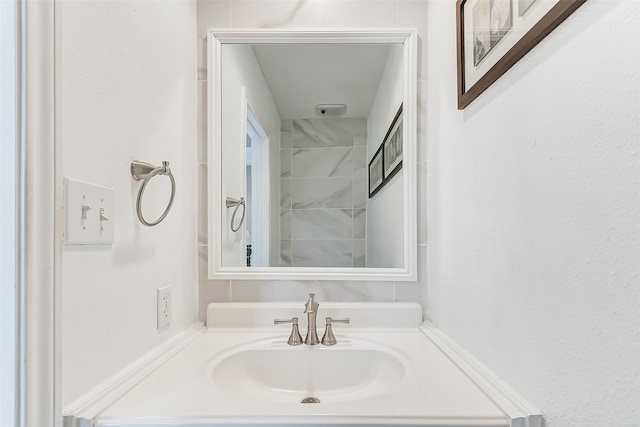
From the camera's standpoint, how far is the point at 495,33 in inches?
28.5

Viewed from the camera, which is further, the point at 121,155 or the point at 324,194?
the point at 324,194

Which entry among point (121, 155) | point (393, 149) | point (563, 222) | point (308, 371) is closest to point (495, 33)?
point (563, 222)

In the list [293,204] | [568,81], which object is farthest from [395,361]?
[568,81]

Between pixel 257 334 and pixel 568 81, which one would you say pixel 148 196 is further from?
pixel 568 81

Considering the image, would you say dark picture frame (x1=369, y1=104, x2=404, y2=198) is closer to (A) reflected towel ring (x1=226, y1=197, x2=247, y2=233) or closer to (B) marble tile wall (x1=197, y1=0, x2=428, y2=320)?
(B) marble tile wall (x1=197, y1=0, x2=428, y2=320)

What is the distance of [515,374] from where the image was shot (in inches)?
25.9

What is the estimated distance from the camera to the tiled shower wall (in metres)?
1.22

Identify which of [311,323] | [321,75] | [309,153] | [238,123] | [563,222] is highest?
[321,75]

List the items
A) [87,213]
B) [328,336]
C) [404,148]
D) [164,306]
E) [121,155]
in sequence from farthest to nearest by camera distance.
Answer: [404,148], [328,336], [164,306], [121,155], [87,213]

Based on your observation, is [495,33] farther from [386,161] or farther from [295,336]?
[295,336]

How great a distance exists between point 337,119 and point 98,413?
101 cm

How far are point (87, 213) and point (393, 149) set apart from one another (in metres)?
0.91

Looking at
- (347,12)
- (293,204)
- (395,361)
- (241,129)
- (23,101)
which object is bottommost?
(395,361)

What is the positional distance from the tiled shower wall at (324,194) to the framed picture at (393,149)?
72mm
